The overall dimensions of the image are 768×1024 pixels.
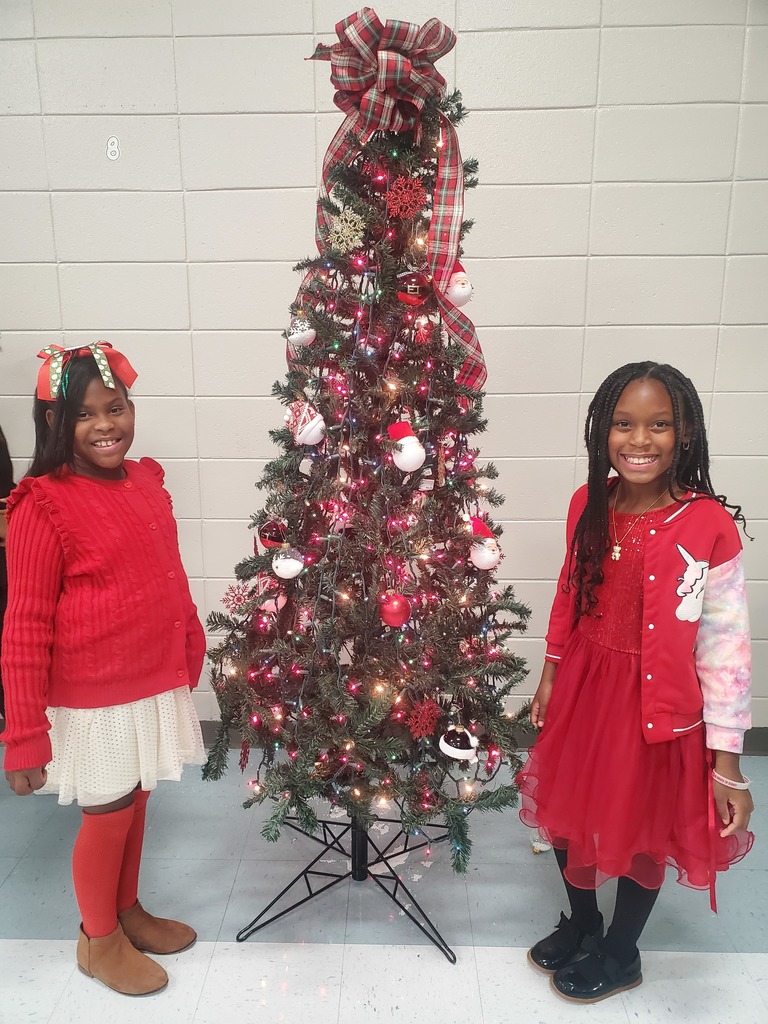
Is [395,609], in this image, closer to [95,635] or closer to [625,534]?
[625,534]

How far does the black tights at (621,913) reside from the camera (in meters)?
1.56

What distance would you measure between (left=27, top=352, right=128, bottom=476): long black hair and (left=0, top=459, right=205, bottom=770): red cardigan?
0.04m

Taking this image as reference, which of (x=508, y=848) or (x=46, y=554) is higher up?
(x=46, y=554)

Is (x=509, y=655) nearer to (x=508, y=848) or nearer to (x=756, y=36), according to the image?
(x=508, y=848)

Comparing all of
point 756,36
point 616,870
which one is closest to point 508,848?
point 616,870

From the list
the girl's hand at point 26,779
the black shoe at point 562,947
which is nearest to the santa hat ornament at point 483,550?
the black shoe at point 562,947

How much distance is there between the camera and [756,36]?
210 cm

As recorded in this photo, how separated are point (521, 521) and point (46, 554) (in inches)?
62.5

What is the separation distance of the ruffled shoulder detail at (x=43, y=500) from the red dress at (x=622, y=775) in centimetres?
116

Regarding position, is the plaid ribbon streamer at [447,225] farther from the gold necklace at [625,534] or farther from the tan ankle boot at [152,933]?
the tan ankle boot at [152,933]

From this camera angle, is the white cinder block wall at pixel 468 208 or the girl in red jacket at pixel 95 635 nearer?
the girl in red jacket at pixel 95 635

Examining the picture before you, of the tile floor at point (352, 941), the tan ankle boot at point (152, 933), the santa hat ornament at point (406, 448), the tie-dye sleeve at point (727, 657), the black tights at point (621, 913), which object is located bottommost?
the tile floor at point (352, 941)

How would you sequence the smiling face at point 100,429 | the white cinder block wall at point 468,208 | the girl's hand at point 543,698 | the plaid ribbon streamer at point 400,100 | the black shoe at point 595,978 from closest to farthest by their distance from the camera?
the plaid ribbon streamer at point 400,100, the smiling face at point 100,429, the black shoe at point 595,978, the girl's hand at point 543,698, the white cinder block wall at point 468,208

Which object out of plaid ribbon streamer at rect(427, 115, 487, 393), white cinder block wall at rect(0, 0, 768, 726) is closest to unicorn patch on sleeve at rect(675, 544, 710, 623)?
plaid ribbon streamer at rect(427, 115, 487, 393)
